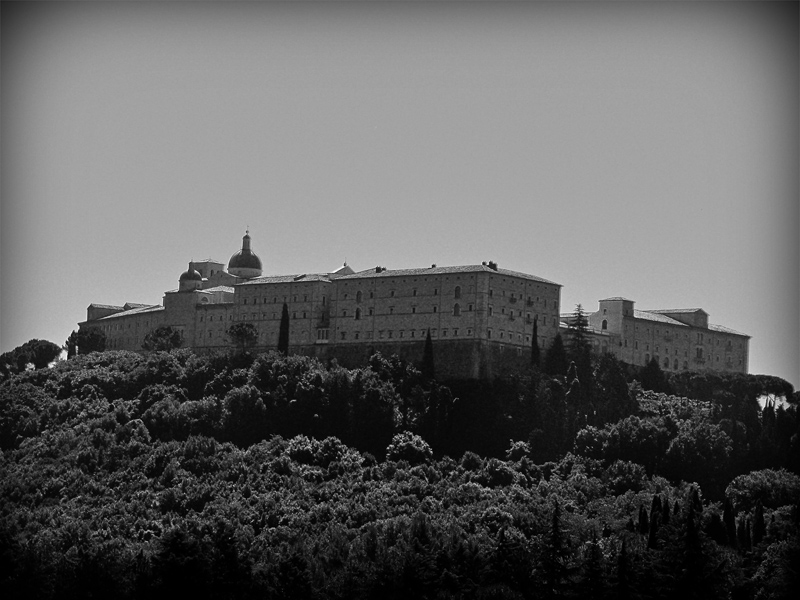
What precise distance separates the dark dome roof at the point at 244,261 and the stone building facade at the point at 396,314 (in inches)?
243

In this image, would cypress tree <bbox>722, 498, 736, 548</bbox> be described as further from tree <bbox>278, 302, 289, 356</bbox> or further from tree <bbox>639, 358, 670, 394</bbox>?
tree <bbox>278, 302, 289, 356</bbox>

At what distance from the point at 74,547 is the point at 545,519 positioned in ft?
59.6

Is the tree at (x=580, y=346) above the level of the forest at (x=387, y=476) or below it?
above

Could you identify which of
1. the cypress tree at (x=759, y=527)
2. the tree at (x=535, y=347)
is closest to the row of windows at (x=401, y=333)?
the tree at (x=535, y=347)

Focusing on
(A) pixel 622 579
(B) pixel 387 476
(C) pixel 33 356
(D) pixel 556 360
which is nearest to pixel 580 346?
(D) pixel 556 360

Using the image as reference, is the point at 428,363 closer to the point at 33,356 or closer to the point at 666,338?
the point at 666,338

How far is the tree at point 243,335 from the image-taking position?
10275 cm

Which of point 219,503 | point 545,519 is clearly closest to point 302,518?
point 219,503

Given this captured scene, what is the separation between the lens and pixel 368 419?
97.3 metres

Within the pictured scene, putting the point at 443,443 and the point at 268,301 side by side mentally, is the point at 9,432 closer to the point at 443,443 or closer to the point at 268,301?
the point at 268,301

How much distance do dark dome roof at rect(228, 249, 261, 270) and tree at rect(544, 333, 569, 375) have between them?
2003cm

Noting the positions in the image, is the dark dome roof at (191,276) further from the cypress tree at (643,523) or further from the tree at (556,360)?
the cypress tree at (643,523)

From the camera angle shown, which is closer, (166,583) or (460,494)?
(166,583)

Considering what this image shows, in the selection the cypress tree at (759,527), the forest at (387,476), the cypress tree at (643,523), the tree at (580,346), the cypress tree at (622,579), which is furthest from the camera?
the tree at (580,346)
